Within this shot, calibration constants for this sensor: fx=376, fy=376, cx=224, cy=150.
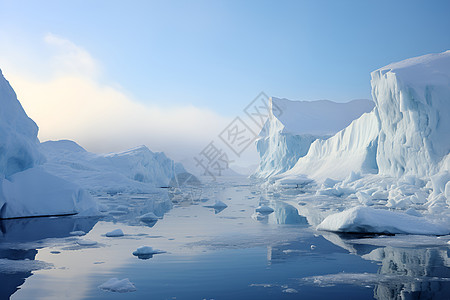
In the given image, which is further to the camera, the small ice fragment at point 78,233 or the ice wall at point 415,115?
the ice wall at point 415,115

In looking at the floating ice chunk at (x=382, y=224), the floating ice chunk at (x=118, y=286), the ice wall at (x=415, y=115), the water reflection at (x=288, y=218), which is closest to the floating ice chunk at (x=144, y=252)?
the floating ice chunk at (x=118, y=286)

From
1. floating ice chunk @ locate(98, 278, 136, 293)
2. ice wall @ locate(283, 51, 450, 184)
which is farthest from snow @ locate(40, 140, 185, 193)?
floating ice chunk @ locate(98, 278, 136, 293)

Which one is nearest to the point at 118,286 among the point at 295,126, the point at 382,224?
the point at 382,224

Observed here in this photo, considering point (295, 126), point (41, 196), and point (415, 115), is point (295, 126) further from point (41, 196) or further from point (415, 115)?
point (41, 196)

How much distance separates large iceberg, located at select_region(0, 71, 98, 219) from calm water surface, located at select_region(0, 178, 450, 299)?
2.89 m

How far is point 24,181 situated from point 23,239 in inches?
211

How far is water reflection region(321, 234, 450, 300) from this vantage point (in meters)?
4.84

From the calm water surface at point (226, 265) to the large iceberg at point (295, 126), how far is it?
43.3m

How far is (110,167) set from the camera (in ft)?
129

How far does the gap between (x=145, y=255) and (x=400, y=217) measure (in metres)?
6.48

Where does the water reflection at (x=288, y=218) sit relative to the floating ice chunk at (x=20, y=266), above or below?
above

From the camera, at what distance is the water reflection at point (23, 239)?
568cm

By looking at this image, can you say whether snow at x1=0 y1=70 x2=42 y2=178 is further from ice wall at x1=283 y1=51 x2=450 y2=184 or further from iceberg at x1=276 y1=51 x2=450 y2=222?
ice wall at x1=283 y1=51 x2=450 y2=184

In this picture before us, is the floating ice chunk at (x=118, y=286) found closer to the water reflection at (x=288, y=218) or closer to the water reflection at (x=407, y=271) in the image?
the water reflection at (x=407, y=271)
